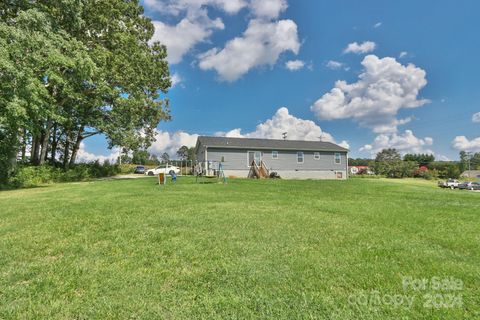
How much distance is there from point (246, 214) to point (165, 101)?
70.8ft

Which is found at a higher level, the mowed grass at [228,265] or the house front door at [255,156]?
the house front door at [255,156]

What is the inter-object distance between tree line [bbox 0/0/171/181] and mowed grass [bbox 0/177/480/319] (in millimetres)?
8961

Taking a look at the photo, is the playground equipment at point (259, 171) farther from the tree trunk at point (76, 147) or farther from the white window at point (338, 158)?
the tree trunk at point (76, 147)

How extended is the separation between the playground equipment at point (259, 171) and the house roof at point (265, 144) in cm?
216

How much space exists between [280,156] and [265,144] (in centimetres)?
200

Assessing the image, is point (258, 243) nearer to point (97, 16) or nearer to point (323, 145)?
point (97, 16)

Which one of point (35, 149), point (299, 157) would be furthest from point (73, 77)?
point (299, 157)

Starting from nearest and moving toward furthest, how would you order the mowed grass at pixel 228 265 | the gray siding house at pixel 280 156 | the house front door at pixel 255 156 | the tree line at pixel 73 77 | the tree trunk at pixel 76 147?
the mowed grass at pixel 228 265, the tree line at pixel 73 77, the tree trunk at pixel 76 147, the gray siding house at pixel 280 156, the house front door at pixel 255 156

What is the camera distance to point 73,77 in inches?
649

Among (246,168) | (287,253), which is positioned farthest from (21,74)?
(246,168)

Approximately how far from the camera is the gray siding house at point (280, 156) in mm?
26688

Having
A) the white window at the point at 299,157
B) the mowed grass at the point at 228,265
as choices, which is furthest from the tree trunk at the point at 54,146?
the white window at the point at 299,157

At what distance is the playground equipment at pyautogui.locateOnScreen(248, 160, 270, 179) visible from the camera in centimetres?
2529

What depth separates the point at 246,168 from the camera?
27.2 meters
